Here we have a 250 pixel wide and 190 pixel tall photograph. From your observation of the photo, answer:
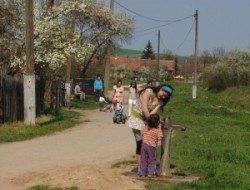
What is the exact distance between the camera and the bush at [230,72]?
5075cm

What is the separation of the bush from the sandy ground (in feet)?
103

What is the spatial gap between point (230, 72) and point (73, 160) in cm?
4142

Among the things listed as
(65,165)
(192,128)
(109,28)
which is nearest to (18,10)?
(192,128)

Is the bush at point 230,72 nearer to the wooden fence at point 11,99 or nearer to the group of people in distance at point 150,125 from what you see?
the wooden fence at point 11,99

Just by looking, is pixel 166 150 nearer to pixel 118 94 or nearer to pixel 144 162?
pixel 144 162

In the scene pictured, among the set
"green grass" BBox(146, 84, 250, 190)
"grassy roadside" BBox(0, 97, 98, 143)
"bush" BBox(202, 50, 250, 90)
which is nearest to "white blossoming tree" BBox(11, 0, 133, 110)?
"grassy roadside" BBox(0, 97, 98, 143)

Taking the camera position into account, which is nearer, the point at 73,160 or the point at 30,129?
the point at 73,160

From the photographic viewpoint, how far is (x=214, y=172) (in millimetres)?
10930

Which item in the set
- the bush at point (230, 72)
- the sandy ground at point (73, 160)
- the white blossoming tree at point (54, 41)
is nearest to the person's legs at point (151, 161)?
the sandy ground at point (73, 160)

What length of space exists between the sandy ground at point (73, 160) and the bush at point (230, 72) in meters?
31.4

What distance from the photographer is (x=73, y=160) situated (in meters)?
12.6

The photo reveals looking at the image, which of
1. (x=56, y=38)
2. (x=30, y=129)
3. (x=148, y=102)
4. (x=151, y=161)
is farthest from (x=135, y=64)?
(x=151, y=161)

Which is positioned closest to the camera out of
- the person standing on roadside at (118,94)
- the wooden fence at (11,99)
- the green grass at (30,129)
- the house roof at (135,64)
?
the green grass at (30,129)

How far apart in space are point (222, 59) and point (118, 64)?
67.0 m
